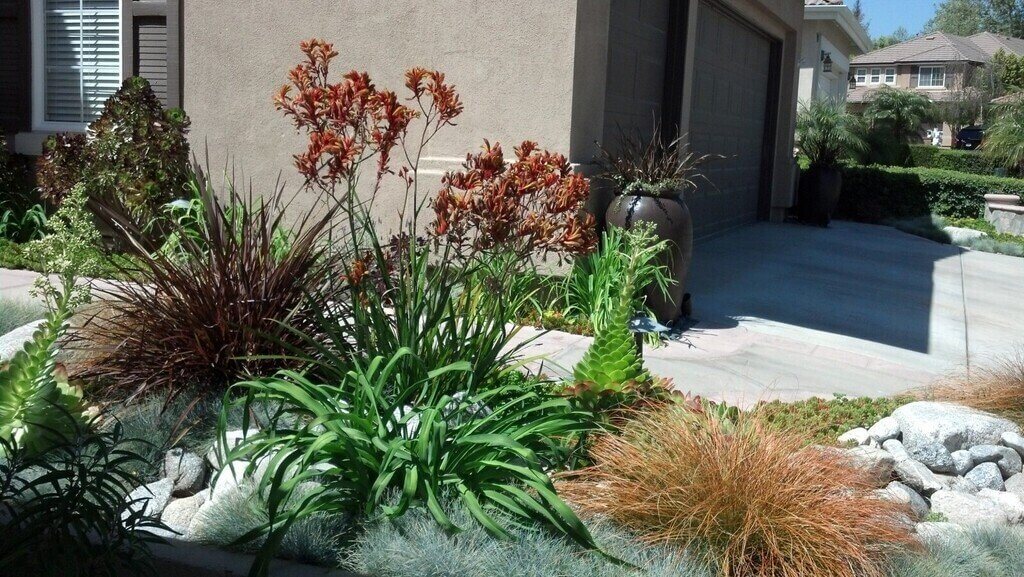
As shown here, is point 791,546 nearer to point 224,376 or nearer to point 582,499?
point 582,499

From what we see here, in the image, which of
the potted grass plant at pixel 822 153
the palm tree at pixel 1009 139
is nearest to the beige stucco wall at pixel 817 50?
the potted grass plant at pixel 822 153

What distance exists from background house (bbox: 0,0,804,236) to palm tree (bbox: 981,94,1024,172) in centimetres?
1175

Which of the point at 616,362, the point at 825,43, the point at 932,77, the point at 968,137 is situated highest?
the point at 932,77

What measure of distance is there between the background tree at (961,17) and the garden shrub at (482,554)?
291 ft

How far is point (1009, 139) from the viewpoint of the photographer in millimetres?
22672

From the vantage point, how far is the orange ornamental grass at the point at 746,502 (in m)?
3.44

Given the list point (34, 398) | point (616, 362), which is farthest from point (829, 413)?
point (34, 398)

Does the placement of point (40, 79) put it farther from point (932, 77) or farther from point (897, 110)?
point (932, 77)

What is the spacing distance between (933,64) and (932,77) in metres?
1.98

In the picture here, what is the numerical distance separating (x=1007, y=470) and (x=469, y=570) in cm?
314

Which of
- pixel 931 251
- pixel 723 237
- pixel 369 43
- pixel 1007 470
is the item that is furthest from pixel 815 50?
pixel 1007 470

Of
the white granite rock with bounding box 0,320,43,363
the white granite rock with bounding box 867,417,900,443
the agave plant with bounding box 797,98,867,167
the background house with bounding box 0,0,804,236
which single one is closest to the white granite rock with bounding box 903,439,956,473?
the white granite rock with bounding box 867,417,900,443

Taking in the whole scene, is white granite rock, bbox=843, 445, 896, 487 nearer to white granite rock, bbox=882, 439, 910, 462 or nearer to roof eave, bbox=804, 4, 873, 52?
Result: white granite rock, bbox=882, 439, 910, 462

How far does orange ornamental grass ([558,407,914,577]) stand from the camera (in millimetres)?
3441
